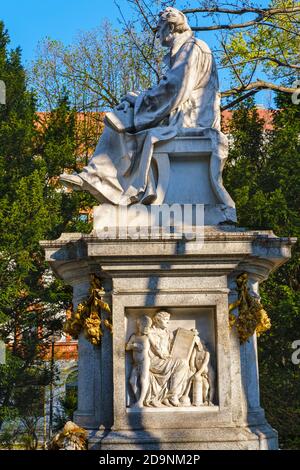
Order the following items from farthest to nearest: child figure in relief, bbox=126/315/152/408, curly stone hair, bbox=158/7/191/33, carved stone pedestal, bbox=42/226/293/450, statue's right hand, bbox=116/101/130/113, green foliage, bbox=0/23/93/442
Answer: green foliage, bbox=0/23/93/442
curly stone hair, bbox=158/7/191/33
statue's right hand, bbox=116/101/130/113
child figure in relief, bbox=126/315/152/408
carved stone pedestal, bbox=42/226/293/450

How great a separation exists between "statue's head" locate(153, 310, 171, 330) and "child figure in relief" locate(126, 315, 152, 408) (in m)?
0.12

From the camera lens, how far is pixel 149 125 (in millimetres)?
8477

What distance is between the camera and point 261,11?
1247cm

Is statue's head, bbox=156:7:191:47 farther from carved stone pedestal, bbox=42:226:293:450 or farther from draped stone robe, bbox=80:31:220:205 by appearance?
carved stone pedestal, bbox=42:226:293:450

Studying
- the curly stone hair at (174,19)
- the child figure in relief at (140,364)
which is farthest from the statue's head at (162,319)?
the curly stone hair at (174,19)

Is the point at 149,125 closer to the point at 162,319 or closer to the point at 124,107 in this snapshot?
the point at 124,107

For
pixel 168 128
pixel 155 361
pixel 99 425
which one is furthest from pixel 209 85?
pixel 99 425

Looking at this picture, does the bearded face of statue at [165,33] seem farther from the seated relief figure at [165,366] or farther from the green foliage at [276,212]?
the green foliage at [276,212]

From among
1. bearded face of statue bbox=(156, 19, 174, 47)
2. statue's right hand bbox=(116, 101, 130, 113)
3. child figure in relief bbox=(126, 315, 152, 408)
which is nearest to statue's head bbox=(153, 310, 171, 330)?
child figure in relief bbox=(126, 315, 152, 408)

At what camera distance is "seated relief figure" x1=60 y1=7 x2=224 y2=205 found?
8.21 meters

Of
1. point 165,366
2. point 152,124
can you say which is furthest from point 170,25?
point 165,366

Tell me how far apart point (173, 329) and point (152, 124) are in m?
2.23

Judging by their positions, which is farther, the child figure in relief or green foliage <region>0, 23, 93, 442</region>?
green foliage <region>0, 23, 93, 442</region>

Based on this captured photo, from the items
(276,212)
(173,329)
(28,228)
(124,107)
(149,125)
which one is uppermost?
(276,212)
